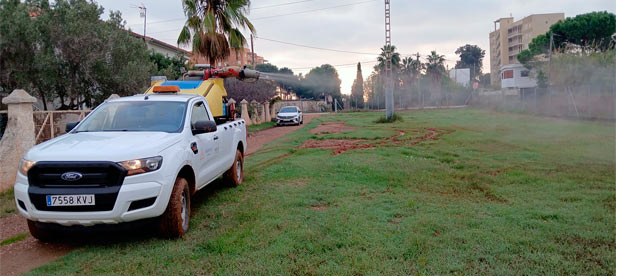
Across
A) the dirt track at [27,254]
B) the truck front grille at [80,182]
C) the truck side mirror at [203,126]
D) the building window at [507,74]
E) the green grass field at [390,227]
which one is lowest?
the dirt track at [27,254]

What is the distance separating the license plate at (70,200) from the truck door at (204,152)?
1384mm

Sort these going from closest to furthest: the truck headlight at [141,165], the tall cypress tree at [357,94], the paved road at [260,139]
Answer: the truck headlight at [141,165]
the paved road at [260,139]
the tall cypress tree at [357,94]

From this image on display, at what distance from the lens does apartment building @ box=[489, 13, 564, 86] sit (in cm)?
7612

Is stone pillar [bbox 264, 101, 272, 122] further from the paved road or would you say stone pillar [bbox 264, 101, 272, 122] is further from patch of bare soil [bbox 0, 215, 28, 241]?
patch of bare soil [bbox 0, 215, 28, 241]

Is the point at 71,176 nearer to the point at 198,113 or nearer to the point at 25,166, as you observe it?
the point at 25,166

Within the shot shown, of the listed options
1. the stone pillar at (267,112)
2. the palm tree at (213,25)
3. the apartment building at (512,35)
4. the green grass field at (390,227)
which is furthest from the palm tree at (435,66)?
the green grass field at (390,227)

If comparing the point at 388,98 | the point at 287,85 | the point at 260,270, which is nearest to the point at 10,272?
the point at 260,270

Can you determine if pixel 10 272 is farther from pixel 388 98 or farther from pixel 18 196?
pixel 388 98

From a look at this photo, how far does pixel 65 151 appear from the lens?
4.50m

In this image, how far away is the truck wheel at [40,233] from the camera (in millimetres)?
4848

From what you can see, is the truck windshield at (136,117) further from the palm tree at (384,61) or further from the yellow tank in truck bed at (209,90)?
the palm tree at (384,61)

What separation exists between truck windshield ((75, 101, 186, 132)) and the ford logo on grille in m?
1.34

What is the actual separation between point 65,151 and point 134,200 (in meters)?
0.88

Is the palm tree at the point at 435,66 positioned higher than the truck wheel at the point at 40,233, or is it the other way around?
the palm tree at the point at 435,66
